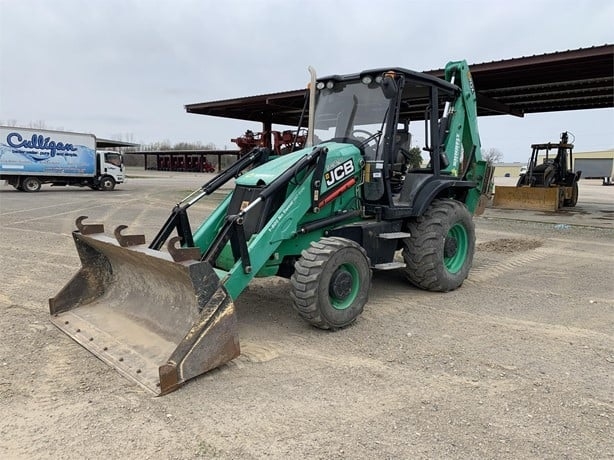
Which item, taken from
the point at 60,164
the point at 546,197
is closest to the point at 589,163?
the point at 546,197

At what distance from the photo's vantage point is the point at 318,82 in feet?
19.1

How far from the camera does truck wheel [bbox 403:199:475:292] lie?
5.73 m

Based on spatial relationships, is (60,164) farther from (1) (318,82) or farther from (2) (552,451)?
(2) (552,451)

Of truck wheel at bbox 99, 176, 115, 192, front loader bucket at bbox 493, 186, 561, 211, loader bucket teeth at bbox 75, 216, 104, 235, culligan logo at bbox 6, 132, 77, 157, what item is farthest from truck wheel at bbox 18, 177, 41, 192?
loader bucket teeth at bbox 75, 216, 104, 235

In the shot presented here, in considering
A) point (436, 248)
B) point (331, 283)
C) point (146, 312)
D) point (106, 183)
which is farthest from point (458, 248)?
point (106, 183)

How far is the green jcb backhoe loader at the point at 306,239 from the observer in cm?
373

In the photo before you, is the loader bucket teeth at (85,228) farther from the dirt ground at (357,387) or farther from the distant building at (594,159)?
the distant building at (594,159)

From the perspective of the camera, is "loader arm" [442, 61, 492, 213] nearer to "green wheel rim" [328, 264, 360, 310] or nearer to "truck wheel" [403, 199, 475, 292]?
"truck wheel" [403, 199, 475, 292]

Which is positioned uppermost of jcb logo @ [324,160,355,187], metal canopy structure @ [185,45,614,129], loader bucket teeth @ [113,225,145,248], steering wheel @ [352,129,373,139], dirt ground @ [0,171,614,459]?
metal canopy structure @ [185,45,614,129]

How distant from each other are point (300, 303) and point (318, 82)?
9.46ft

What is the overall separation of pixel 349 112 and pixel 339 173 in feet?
3.02

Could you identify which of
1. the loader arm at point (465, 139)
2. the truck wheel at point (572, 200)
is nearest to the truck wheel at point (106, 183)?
the truck wheel at point (572, 200)

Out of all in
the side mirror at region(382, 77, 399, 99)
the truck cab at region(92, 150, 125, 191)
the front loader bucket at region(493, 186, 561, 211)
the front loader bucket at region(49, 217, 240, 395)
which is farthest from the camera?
the truck cab at region(92, 150, 125, 191)

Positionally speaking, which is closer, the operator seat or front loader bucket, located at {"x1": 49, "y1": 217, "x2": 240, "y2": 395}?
front loader bucket, located at {"x1": 49, "y1": 217, "x2": 240, "y2": 395}
